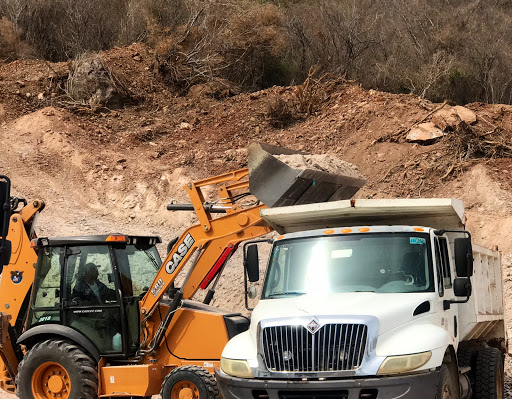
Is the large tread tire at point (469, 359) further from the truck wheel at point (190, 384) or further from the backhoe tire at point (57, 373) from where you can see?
the backhoe tire at point (57, 373)

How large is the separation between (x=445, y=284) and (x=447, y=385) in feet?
3.67

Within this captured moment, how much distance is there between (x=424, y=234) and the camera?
759 cm

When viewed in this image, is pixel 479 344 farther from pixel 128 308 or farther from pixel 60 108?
pixel 60 108

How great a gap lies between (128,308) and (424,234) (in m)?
4.17

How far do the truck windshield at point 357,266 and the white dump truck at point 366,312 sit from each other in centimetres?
1

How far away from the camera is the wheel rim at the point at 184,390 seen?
8992 millimetres

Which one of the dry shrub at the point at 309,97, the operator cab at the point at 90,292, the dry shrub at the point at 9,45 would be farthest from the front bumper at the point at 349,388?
the dry shrub at the point at 9,45

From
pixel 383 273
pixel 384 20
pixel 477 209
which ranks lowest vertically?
pixel 477 209

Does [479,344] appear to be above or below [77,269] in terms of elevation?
below

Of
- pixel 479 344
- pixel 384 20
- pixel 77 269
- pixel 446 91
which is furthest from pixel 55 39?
pixel 479 344

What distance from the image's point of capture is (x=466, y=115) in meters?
23.2

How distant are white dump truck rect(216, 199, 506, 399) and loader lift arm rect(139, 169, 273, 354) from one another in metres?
0.74

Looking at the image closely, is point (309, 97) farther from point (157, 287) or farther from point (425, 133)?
point (157, 287)

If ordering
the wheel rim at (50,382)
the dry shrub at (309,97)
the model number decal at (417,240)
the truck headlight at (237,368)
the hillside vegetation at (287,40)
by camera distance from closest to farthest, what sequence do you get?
the truck headlight at (237,368) → the model number decal at (417,240) → the wheel rim at (50,382) → the dry shrub at (309,97) → the hillside vegetation at (287,40)
